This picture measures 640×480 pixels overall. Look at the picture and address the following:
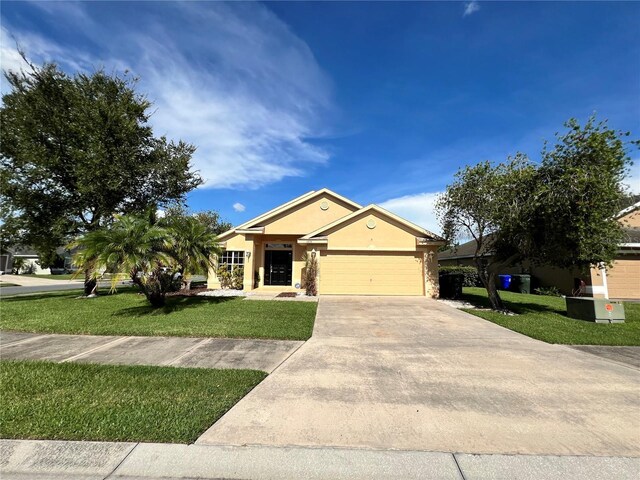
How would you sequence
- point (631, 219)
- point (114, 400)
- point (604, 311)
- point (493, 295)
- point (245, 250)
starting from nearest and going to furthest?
point (114, 400) < point (604, 311) < point (493, 295) < point (631, 219) < point (245, 250)

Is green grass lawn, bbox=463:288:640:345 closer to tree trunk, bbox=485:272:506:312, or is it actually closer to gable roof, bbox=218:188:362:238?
tree trunk, bbox=485:272:506:312

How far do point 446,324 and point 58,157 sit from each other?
18.0m

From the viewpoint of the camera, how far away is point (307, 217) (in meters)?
19.8

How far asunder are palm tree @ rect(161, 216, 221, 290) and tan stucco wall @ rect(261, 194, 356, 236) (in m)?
6.03

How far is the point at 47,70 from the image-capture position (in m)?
16.3

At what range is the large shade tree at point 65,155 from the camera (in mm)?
15625

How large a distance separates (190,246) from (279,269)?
26.8ft

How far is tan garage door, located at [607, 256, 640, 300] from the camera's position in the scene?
55.9ft

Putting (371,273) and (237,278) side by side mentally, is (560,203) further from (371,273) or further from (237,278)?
(237,278)

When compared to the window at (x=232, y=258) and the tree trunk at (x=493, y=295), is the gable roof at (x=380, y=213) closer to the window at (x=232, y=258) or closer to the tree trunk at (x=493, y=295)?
the tree trunk at (x=493, y=295)

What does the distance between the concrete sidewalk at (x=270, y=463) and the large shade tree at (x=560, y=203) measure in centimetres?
924

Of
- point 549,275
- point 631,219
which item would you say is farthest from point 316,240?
point 631,219

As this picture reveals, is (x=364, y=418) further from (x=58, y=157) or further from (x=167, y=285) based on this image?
(x=58, y=157)

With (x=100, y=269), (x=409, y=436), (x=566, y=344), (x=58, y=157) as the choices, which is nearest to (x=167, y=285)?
(x=100, y=269)
